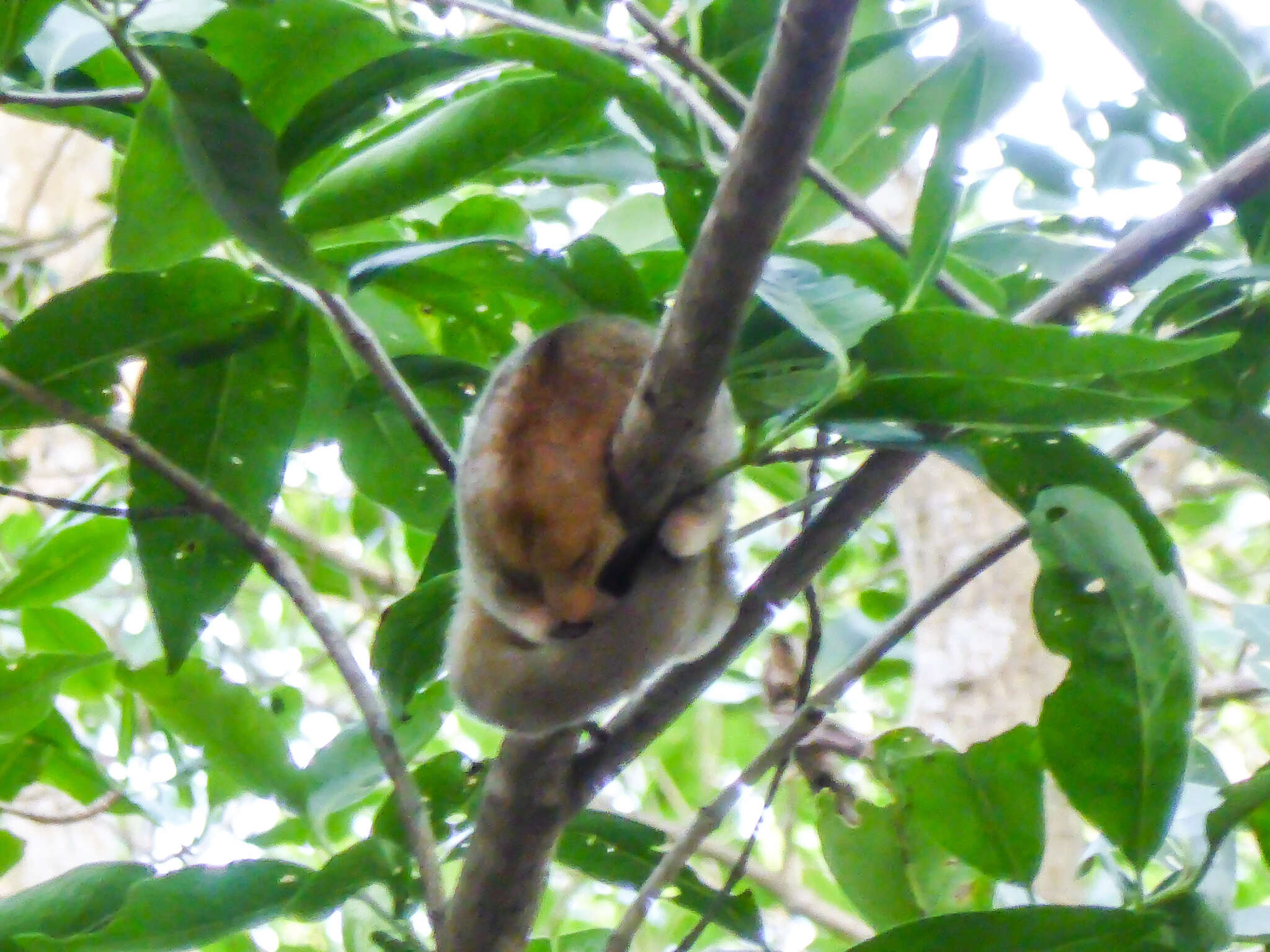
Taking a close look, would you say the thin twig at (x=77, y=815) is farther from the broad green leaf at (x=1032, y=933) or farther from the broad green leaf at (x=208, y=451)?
the broad green leaf at (x=1032, y=933)

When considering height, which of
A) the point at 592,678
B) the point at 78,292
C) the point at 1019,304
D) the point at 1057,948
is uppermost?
the point at 78,292

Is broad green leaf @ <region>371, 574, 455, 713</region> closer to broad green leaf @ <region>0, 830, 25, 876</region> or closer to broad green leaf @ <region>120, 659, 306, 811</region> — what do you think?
broad green leaf @ <region>120, 659, 306, 811</region>

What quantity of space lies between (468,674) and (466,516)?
7.3 inches

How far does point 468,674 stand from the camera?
3.28 ft

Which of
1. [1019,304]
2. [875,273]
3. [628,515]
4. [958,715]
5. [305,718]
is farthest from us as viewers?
[305,718]

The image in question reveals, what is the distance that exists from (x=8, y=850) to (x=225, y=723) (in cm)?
35

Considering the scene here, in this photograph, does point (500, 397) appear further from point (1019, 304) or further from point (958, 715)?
point (958, 715)

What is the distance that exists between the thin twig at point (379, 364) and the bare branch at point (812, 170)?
32 centimetres

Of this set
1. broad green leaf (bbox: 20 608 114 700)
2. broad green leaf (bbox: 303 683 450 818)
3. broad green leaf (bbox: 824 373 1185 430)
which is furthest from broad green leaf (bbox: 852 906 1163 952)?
broad green leaf (bbox: 20 608 114 700)

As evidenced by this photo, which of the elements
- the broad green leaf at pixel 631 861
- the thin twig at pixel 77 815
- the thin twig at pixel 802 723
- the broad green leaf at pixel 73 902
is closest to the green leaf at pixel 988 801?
the thin twig at pixel 802 723

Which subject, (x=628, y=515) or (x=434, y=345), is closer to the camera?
(x=628, y=515)

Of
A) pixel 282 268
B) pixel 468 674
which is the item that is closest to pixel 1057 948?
pixel 468 674

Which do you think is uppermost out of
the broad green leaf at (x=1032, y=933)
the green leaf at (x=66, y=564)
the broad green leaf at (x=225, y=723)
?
the green leaf at (x=66, y=564)

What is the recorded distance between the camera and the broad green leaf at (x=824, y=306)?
2.72ft
